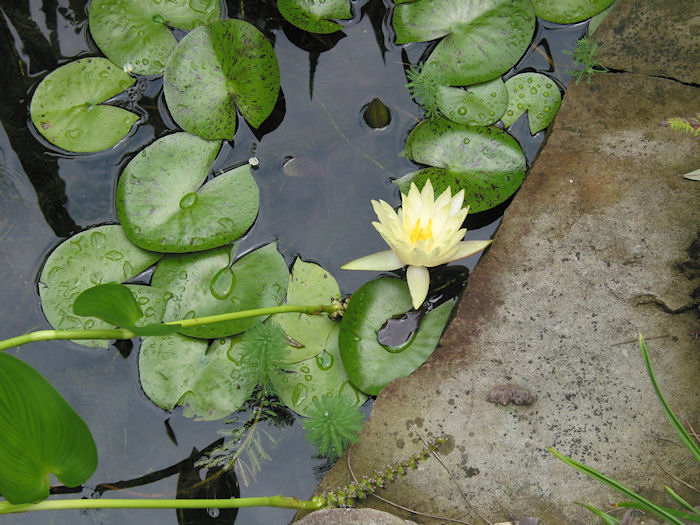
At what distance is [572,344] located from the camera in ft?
8.37

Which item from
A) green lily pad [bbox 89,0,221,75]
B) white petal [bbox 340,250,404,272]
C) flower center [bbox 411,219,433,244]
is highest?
green lily pad [bbox 89,0,221,75]

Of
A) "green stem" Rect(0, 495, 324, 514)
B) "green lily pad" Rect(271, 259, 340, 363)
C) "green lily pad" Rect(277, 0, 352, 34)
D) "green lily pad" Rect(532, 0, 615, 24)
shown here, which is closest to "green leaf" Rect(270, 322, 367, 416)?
"green lily pad" Rect(271, 259, 340, 363)

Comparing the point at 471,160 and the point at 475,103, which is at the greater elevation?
the point at 475,103

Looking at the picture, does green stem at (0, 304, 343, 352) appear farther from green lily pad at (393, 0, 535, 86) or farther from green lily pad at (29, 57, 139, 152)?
green lily pad at (393, 0, 535, 86)

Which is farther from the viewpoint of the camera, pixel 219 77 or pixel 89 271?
pixel 219 77

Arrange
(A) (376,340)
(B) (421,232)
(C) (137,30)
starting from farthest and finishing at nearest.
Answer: (C) (137,30) → (A) (376,340) → (B) (421,232)

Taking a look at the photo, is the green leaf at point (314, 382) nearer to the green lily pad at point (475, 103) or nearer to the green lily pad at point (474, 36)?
the green lily pad at point (475, 103)

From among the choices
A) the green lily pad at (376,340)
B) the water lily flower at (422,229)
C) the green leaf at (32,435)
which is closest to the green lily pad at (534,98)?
the water lily flower at (422,229)

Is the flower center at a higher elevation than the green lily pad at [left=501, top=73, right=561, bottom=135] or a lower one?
lower

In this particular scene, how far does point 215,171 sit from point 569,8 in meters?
1.99

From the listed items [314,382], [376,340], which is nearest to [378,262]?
[376,340]

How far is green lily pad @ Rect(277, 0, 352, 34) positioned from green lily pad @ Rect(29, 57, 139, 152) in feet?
3.10

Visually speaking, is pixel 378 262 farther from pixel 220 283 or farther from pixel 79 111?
pixel 79 111

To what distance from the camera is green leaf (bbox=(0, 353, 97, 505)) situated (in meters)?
1.92
